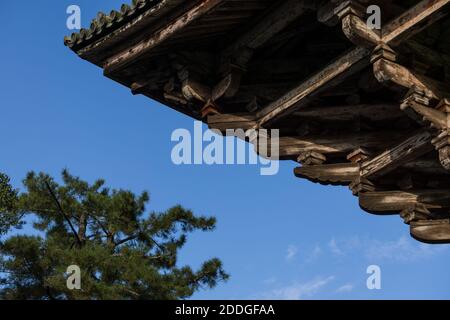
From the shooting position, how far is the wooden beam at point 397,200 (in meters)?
7.76

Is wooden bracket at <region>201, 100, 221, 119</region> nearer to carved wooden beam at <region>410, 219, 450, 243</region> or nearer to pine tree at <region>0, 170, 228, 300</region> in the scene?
carved wooden beam at <region>410, 219, 450, 243</region>

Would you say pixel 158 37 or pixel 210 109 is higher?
pixel 158 37

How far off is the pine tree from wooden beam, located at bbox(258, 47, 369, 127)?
905cm

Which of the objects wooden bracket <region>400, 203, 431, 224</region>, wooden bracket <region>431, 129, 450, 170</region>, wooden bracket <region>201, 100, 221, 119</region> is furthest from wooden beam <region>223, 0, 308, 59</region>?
wooden bracket <region>400, 203, 431, 224</region>

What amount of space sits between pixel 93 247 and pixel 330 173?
10.7 metres

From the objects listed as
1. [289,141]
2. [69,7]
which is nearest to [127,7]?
[69,7]

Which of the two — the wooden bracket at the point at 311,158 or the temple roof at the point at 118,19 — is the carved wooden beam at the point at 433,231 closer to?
the wooden bracket at the point at 311,158

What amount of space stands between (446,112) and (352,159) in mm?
1240

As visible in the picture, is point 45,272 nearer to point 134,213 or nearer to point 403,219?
point 134,213

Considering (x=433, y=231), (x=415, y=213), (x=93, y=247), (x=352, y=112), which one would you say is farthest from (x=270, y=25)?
(x=93, y=247)

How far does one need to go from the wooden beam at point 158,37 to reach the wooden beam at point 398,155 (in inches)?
75.4

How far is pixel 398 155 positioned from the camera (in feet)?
24.5

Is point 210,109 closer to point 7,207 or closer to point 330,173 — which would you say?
point 330,173

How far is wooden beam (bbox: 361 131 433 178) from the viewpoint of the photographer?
23.8 feet
